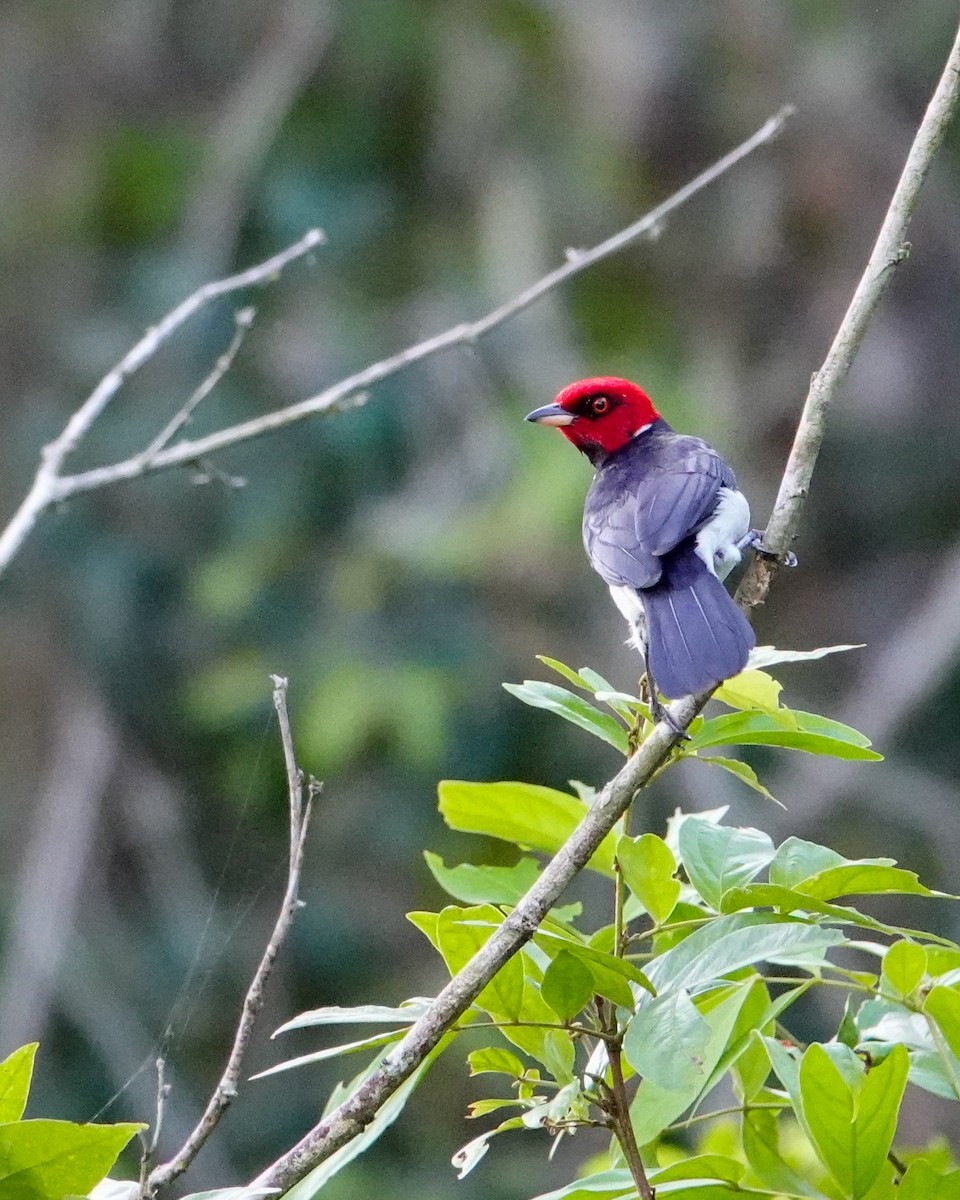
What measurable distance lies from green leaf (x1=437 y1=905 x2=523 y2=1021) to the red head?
2.69 m

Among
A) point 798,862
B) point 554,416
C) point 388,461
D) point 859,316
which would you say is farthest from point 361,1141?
point 388,461

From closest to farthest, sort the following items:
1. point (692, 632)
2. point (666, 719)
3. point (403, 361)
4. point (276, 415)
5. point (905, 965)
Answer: point (905, 965)
point (666, 719)
point (692, 632)
point (403, 361)
point (276, 415)

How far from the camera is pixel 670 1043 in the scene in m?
1.52

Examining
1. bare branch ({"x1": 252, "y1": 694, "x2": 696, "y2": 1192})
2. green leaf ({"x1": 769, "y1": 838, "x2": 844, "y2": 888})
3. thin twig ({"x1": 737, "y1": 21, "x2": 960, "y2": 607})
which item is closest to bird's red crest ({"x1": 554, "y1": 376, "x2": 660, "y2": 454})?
thin twig ({"x1": 737, "y1": 21, "x2": 960, "y2": 607})

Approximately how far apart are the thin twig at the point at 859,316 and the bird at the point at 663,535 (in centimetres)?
20

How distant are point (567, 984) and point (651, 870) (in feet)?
0.56

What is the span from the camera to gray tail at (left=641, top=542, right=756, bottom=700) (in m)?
2.15

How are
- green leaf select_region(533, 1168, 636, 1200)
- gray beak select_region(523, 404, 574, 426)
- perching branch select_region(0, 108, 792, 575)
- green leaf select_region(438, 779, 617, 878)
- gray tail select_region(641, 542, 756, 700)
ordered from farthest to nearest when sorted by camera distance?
1. gray beak select_region(523, 404, 574, 426)
2. perching branch select_region(0, 108, 792, 575)
3. gray tail select_region(641, 542, 756, 700)
4. green leaf select_region(438, 779, 617, 878)
5. green leaf select_region(533, 1168, 636, 1200)

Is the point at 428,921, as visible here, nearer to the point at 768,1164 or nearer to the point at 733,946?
the point at 733,946

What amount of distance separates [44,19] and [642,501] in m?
7.98

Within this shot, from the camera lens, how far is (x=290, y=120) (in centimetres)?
909

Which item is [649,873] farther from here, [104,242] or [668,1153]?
[104,242]

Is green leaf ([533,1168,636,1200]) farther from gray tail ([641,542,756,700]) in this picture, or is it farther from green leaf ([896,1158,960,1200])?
gray tail ([641,542,756,700])

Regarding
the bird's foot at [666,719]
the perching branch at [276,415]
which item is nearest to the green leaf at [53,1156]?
the bird's foot at [666,719]
